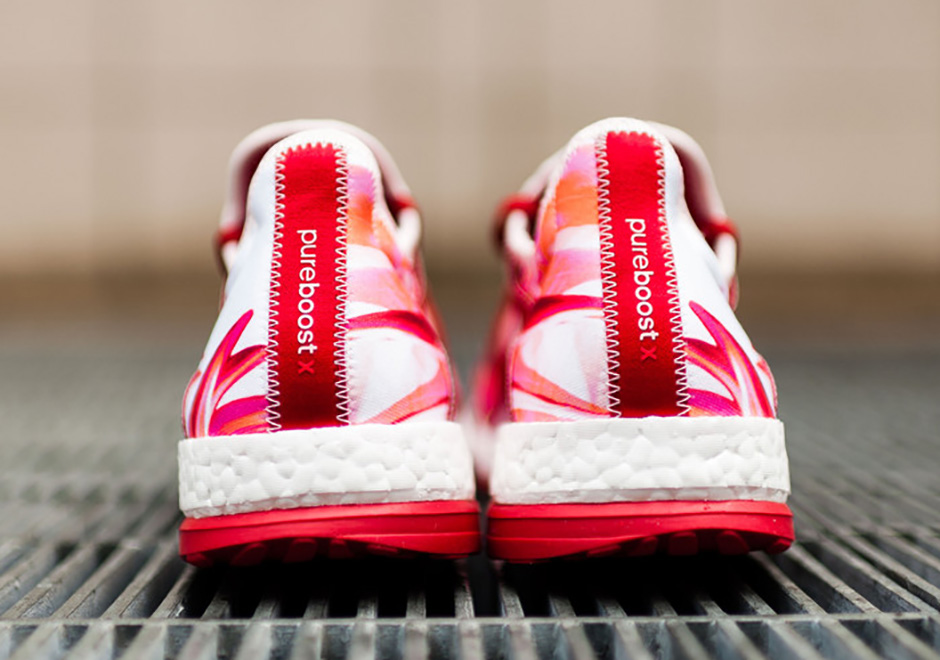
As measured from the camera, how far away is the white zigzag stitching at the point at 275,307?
2.19 ft

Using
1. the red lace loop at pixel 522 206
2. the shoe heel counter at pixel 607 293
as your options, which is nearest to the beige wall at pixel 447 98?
the red lace loop at pixel 522 206

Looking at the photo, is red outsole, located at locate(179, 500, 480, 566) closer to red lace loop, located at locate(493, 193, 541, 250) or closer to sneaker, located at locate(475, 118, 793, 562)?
sneaker, located at locate(475, 118, 793, 562)

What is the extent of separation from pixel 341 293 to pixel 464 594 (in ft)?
0.83

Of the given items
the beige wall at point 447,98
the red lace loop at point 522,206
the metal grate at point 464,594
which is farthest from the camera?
the beige wall at point 447,98

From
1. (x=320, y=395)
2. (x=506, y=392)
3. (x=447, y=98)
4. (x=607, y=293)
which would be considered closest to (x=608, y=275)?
(x=607, y=293)

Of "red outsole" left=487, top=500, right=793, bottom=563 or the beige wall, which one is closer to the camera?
"red outsole" left=487, top=500, right=793, bottom=563

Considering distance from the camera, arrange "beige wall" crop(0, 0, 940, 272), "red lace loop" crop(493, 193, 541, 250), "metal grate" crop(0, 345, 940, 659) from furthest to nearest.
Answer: "beige wall" crop(0, 0, 940, 272), "red lace loop" crop(493, 193, 541, 250), "metal grate" crop(0, 345, 940, 659)

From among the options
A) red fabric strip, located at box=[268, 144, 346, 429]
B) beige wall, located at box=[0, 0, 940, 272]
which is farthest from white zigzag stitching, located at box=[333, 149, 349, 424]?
beige wall, located at box=[0, 0, 940, 272]

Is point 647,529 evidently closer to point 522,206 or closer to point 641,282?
point 641,282

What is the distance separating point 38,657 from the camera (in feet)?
1.87

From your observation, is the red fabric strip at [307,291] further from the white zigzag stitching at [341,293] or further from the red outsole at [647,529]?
the red outsole at [647,529]

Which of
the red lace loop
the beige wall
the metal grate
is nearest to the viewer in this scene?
the metal grate

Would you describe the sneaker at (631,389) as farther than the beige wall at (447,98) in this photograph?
No

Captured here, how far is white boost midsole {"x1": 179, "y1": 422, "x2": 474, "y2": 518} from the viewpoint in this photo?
64 centimetres
